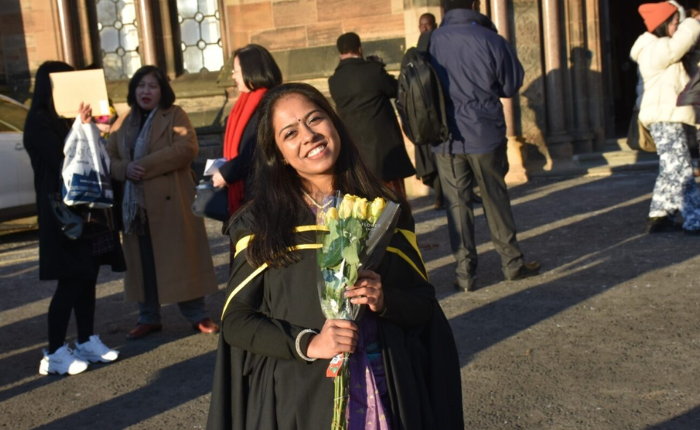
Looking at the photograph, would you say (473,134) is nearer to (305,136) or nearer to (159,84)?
(159,84)

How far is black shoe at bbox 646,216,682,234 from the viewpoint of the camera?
28.0 feet

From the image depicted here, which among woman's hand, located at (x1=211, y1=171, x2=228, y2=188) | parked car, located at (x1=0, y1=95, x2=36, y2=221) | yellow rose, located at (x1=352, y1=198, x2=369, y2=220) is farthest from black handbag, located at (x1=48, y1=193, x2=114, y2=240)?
parked car, located at (x1=0, y1=95, x2=36, y2=221)

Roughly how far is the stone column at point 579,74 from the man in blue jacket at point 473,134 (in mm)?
7246

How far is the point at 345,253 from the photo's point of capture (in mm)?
2424

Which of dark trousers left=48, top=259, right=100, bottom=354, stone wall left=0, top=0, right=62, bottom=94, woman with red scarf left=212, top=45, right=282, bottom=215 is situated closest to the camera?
woman with red scarf left=212, top=45, right=282, bottom=215

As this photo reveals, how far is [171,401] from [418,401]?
2877 millimetres

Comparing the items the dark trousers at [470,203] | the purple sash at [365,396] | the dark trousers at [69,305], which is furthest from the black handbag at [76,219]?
the purple sash at [365,396]

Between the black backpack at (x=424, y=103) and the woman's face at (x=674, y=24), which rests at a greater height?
the woman's face at (x=674, y=24)

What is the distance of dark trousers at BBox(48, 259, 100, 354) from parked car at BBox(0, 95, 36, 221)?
5682mm

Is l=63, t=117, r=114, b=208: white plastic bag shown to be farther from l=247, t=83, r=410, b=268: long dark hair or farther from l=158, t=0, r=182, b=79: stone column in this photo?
l=158, t=0, r=182, b=79: stone column

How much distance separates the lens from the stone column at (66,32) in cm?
1513

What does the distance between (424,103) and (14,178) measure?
6216mm

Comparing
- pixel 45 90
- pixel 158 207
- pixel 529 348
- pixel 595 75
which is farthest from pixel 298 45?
pixel 529 348

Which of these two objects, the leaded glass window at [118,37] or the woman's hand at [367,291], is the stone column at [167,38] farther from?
the woman's hand at [367,291]
